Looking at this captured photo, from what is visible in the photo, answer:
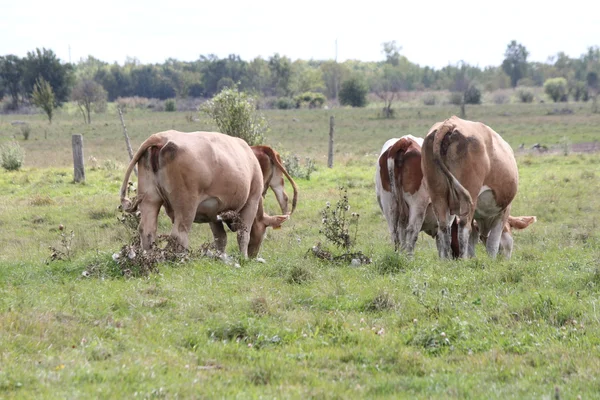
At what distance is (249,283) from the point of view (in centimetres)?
812

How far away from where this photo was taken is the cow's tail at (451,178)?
922cm

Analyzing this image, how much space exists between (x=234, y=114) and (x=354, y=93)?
66.3 m

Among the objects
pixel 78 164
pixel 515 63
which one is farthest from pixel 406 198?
pixel 515 63

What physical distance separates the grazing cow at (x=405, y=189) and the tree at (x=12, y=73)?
82520 millimetres

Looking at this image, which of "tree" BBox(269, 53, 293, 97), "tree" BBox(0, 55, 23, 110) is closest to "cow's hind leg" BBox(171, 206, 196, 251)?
"tree" BBox(0, 55, 23, 110)

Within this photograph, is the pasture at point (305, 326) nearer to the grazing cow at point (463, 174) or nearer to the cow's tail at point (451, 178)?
the grazing cow at point (463, 174)

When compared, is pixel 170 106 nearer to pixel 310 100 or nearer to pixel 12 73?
pixel 310 100

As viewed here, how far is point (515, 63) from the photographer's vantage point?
145750mm

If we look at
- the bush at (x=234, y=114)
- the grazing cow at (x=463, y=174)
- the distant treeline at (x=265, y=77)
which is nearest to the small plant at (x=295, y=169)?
the bush at (x=234, y=114)

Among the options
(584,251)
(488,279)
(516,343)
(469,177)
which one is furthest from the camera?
(584,251)

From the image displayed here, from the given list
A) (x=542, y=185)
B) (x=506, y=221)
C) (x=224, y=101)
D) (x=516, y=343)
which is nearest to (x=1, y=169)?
(x=224, y=101)

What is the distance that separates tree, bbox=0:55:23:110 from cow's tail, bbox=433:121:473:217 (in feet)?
276

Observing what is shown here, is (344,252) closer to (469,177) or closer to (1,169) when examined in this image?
(469,177)

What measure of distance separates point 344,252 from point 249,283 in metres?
2.15
